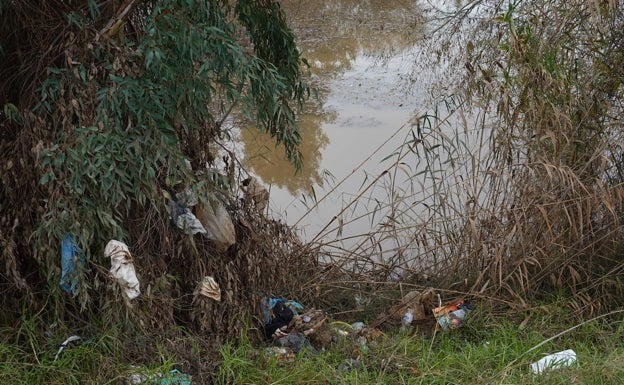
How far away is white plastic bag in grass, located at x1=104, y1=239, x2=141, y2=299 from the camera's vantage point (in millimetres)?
2764

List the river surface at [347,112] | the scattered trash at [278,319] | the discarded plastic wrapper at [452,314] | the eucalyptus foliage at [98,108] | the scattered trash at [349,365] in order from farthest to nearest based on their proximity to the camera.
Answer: the river surface at [347,112]
the discarded plastic wrapper at [452,314]
the scattered trash at [278,319]
the scattered trash at [349,365]
the eucalyptus foliage at [98,108]

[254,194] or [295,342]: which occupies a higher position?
[254,194]

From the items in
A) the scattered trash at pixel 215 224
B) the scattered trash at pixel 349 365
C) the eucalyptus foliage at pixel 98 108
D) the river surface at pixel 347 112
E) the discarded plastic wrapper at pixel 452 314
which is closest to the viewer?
the eucalyptus foliage at pixel 98 108

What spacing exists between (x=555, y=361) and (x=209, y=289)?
4.19 feet

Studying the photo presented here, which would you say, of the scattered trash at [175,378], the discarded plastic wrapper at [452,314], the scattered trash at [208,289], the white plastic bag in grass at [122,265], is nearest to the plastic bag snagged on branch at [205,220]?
the scattered trash at [208,289]

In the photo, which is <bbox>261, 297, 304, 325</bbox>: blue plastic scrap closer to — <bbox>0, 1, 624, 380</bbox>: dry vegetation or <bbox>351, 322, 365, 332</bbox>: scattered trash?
<bbox>0, 1, 624, 380</bbox>: dry vegetation

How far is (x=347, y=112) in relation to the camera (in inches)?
314

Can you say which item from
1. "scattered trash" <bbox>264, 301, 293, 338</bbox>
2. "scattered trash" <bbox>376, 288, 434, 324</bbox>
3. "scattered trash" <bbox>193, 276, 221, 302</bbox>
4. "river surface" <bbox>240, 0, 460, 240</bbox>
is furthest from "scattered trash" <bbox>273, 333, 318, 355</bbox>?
"river surface" <bbox>240, 0, 460, 240</bbox>

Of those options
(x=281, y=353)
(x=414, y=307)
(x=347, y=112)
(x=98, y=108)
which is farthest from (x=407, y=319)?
(x=347, y=112)

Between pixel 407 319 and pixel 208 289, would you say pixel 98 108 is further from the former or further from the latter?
pixel 407 319

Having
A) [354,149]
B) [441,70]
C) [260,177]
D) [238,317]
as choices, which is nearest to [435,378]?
[238,317]

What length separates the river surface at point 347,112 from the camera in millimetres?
5684

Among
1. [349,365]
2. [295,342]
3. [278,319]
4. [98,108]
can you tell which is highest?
[98,108]

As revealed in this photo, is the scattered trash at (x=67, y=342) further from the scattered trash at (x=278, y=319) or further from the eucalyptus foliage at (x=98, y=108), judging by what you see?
the scattered trash at (x=278, y=319)
